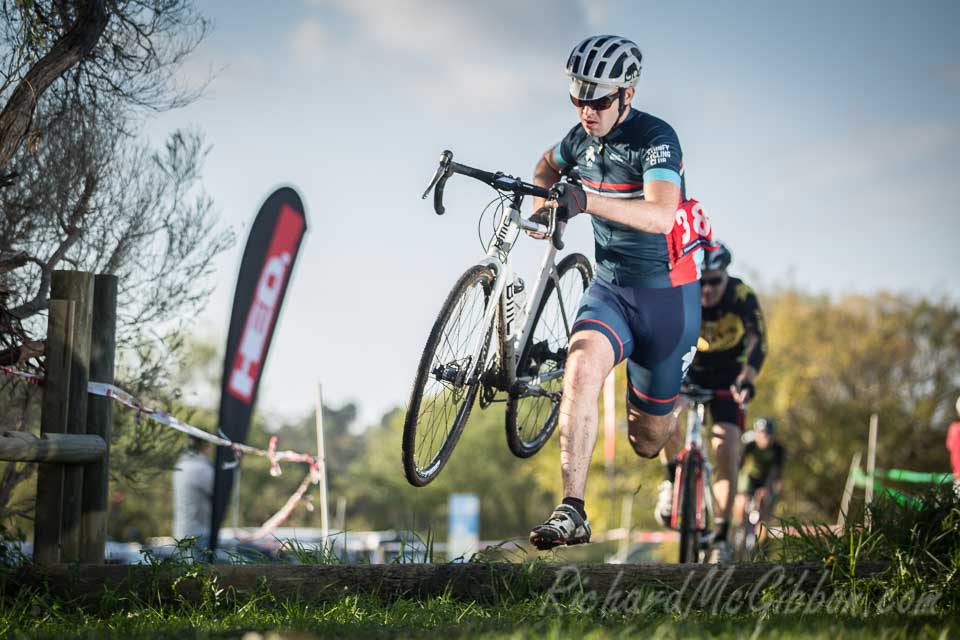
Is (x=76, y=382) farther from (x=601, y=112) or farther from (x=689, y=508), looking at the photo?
(x=689, y=508)

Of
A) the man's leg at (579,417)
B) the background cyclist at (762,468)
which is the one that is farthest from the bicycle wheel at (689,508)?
the background cyclist at (762,468)

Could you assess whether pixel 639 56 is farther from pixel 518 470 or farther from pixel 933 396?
pixel 518 470

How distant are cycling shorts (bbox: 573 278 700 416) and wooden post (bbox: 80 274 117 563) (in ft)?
7.63

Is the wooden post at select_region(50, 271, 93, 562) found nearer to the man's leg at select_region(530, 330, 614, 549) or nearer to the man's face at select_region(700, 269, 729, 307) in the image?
the man's leg at select_region(530, 330, 614, 549)

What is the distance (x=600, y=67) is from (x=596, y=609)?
2552 millimetres

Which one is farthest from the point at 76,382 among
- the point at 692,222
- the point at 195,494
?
the point at 195,494

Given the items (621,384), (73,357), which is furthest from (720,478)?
(621,384)

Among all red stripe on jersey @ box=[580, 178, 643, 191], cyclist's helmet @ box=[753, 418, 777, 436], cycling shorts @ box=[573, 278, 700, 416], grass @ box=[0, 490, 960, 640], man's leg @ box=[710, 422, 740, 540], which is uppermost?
red stripe on jersey @ box=[580, 178, 643, 191]

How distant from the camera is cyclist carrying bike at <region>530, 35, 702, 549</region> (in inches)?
191

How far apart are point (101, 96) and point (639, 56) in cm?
307

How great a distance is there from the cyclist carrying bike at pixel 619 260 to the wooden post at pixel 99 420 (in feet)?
6.82

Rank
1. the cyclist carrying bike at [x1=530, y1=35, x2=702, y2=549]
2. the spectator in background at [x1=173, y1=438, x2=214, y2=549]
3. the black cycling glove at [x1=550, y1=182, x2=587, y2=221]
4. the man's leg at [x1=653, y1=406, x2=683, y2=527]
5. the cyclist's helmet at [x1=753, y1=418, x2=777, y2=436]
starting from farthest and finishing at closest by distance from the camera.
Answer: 1. the cyclist's helmet at [x1=753, y1=418, x2=777, y2=436]
2. the spectator in background at [x1=173, y1=438, x2=214, y2=549]
3. the man's leg at [x1=653, y1=406, x2=683, y2=527]
4. the cyclist carrying bike at [x1=530, y1=35, x2=702, y2=549]
5. the black cycling glove at [x1=550, y1=182, x2=587, y2=221]


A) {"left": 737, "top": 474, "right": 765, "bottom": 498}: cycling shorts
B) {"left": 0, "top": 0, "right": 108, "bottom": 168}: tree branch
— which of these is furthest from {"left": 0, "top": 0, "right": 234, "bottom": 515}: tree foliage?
{"left": 737, "top": 474, "right": 765, "bottom": 498}: cycling shorts

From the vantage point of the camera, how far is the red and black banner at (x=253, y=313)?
31.3 ft
